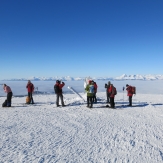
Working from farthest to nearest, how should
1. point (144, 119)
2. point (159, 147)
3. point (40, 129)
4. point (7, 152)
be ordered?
1. point (144, 119)
2. point (40, 129)
3. point (159, 147)
4. point (7, 152)

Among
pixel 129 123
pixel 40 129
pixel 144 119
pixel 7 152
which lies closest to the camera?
pixel 7 152

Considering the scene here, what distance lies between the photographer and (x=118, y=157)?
484 cm

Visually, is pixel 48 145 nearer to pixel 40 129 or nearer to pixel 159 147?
pixel 40 129

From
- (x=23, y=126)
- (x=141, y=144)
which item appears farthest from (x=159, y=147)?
(x=23, y=126)

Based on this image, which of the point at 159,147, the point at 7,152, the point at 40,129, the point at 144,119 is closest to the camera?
the point at 7,152

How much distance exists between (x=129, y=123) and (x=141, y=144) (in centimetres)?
262

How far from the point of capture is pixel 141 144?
579cm

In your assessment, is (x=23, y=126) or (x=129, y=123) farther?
(x=129, y=123)

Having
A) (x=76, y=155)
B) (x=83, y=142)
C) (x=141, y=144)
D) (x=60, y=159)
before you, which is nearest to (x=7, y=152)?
(x=60, y=159)

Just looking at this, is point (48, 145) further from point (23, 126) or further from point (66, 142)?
point (23, 126)

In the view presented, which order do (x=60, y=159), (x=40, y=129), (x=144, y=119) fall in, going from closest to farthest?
(x=60, y=159), (x=40, y=129), (x=144, y=119)

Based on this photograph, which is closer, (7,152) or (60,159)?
(60,159)

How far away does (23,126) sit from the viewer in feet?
24.8

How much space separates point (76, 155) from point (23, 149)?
1.57 metres
